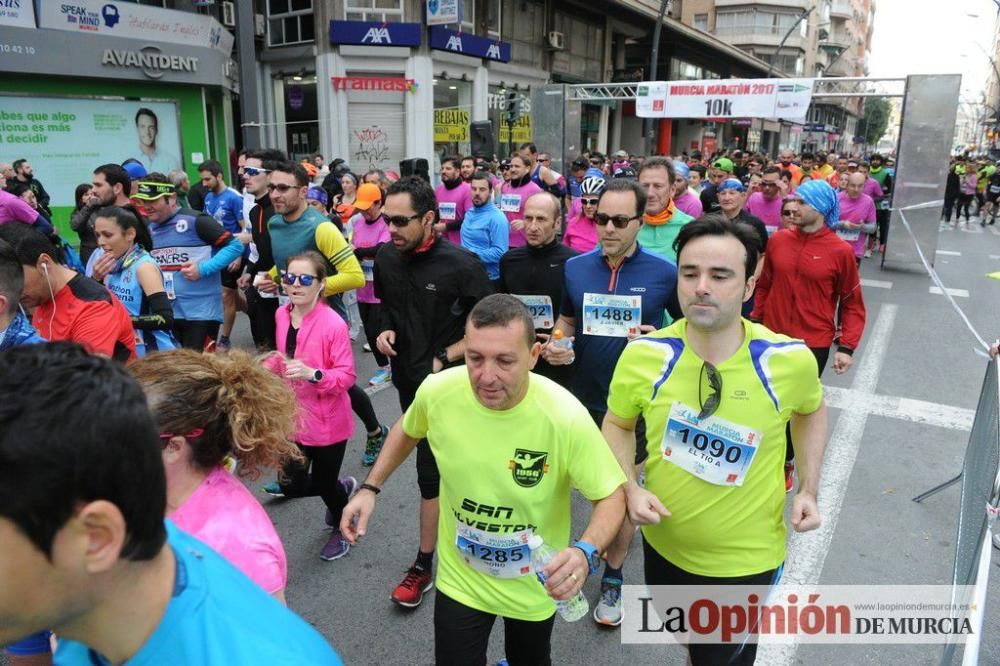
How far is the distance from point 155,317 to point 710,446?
3.29 m

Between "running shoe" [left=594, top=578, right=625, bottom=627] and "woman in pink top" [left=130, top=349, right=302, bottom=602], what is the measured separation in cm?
196

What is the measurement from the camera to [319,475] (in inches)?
147

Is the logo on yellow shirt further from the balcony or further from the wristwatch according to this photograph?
the balcony

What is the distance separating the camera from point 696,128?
4369 centimetres

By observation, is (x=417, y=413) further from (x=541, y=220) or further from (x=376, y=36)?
(x=376, y=36)

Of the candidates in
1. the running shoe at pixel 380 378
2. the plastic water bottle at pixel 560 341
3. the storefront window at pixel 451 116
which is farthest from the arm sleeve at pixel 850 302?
the storefront window at pixel 451 116

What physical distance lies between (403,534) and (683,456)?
232 cm

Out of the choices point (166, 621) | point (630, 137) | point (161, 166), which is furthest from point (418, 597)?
point (630, 137)

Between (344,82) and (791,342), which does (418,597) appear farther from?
(344,82)

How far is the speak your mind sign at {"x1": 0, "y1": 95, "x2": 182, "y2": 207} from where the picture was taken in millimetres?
13180

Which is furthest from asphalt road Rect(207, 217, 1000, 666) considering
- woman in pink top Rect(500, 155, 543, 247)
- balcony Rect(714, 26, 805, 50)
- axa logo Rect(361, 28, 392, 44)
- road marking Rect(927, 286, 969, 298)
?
balcony Rect(714, 26, 805, 50)

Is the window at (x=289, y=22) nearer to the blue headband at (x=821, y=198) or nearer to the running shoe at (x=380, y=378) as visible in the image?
the running shoe at (x=380, y=378)

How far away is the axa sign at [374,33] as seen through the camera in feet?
63.9

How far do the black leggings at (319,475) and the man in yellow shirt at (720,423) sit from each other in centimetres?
195
